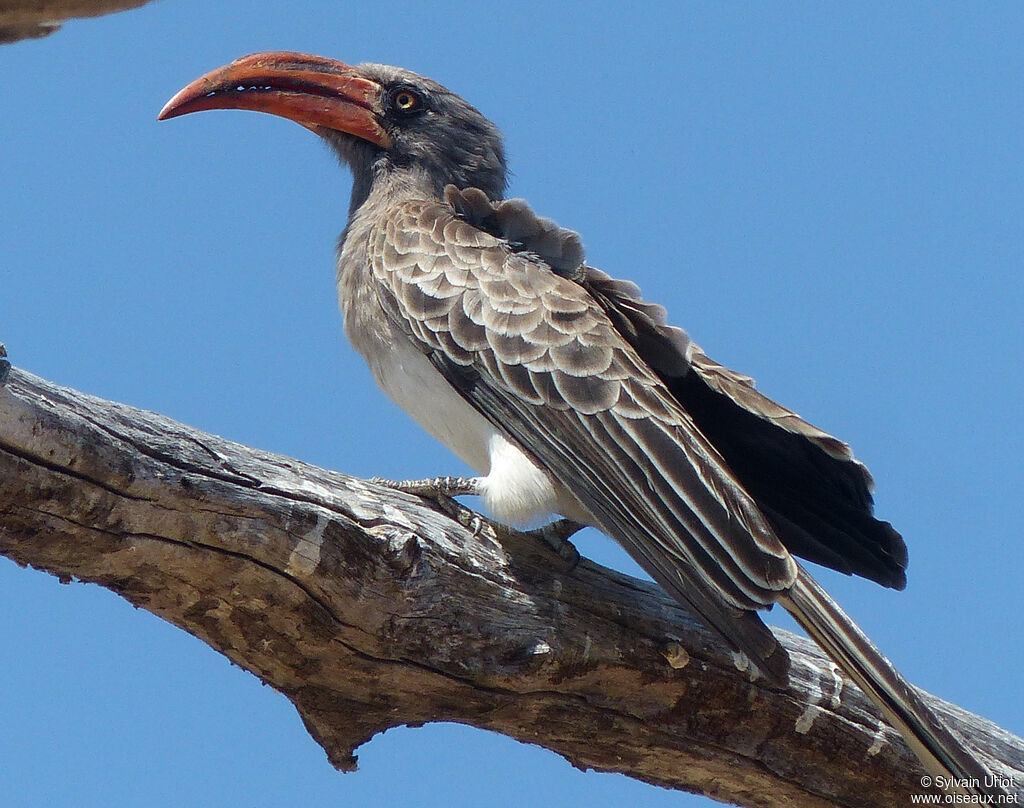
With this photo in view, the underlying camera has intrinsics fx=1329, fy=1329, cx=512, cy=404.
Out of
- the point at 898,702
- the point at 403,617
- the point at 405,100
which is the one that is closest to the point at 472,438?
the point at 403,617

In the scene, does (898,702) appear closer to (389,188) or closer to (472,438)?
(472,438)

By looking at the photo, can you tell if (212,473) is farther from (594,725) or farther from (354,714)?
(594,725)

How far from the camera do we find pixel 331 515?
504cm

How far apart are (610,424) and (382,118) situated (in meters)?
3.38

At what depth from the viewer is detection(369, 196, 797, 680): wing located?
17.7 feet

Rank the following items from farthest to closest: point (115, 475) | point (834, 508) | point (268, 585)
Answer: point (834, 508)
point (268, 585)
point (115, 475)

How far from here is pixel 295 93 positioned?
8.08 m

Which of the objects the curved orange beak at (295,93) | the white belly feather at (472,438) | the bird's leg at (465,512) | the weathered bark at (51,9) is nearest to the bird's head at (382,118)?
the curved orange beak at (295,93)

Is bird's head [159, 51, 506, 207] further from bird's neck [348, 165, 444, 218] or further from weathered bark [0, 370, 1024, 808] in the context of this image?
weathered bark [0, 370, 1024, 808]

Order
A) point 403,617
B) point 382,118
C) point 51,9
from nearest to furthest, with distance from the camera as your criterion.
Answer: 1. point 51,9
2. point 403,617
3. point 382,118

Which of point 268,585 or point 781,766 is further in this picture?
point 781,766

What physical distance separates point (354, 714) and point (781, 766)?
187cm

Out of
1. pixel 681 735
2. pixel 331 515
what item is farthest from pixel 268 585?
pixel 681 735

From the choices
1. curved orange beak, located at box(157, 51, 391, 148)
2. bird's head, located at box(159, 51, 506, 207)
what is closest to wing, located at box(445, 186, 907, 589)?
bird's head, located at box(159, 51, 506, 207)
